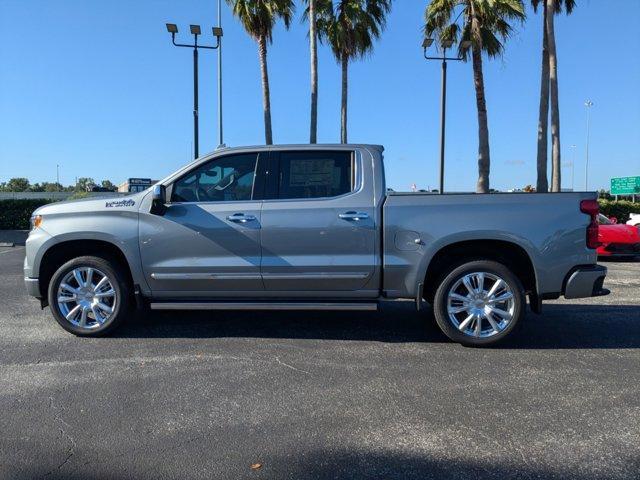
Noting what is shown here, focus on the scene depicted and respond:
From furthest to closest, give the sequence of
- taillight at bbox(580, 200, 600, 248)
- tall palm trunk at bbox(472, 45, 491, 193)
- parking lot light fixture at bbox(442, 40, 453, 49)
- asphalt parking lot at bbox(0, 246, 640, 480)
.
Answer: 1. tall palm trunk at bbox(472, 45, 491, 193)
2. parking lot light fixture at bbox(442, 40, 453, 49)
3. taillight at bbox(580, 200, 600, 248)
4. asphalt parking lot at bbox(0, 246, 640, 480)

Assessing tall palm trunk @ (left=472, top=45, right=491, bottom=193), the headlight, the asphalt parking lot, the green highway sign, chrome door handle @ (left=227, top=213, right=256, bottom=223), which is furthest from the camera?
the green highway sign

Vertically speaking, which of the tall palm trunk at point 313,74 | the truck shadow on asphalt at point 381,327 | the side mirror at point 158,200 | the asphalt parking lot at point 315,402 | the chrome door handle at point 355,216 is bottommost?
the asphalt parking lot at point 315,402

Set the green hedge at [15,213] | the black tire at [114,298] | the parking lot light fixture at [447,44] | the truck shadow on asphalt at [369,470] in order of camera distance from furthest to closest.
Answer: the green hedge at [15,213]
the parking lot light fixture at [447,44]
the black tire at [114,298]
the truck shadow on asphalt at [369,470]

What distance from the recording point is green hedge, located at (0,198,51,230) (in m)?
20.0

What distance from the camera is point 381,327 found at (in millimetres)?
6102

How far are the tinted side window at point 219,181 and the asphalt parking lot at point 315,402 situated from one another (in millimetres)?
1490

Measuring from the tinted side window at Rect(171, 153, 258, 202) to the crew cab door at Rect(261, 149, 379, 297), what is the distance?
32cm

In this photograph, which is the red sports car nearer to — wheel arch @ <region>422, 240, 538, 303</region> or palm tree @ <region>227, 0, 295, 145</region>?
wheel arch @ <region>422, 240, 538, 303</region>

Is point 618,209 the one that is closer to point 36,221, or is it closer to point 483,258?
point 483,258

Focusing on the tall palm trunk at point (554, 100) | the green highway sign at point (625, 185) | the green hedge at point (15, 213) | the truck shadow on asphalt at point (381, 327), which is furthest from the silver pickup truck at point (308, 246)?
the green highway sign at point (625, 185)

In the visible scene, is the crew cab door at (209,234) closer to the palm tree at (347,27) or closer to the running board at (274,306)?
the running board at (274,306)

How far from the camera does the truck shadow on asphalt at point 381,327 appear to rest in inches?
221

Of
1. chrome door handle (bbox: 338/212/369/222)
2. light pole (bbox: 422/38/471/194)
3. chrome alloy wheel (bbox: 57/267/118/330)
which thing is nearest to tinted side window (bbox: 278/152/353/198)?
chrome door handle (bbox: 338/212/369/222)

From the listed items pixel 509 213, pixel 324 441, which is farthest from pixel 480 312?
pixel 324 441
